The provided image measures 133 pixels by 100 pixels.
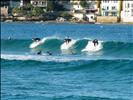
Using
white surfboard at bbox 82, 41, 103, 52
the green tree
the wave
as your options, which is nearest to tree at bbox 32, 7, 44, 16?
the green tree

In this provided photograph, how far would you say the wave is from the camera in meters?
57.9

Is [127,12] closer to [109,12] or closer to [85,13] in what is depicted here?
[109,12]

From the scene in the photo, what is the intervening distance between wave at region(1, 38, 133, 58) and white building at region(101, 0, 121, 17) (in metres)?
109

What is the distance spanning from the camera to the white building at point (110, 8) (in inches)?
7224

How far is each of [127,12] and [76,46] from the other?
11268 cm

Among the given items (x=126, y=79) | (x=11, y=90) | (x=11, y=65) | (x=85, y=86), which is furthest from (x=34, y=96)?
(x=11, y=65)

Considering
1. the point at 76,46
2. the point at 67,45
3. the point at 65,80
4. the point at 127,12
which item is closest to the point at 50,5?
the point at 127,12

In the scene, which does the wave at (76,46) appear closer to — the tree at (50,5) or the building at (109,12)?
the building at (109,12)

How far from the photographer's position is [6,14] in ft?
655

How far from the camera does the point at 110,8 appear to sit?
186125mm

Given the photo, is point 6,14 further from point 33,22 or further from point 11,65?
point 11,65

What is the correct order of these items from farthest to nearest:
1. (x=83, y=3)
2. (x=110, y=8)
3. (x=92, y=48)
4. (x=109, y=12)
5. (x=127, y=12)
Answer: (x=83, y=3) < (x=110, y=8) < (x=109, y=12) < (x=127, y=12) < (x=92, y=48)

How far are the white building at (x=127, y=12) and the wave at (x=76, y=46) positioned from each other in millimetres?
101762

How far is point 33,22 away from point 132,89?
167m
